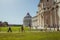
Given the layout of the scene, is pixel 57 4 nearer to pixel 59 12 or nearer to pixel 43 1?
pixel 59 12

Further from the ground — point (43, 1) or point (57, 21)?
point (43, 1)

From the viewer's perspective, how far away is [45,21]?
10688 cm

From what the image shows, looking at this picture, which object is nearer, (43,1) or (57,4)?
(57,4)

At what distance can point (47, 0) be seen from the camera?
11606cm

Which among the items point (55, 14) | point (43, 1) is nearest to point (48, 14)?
point (55, 14)

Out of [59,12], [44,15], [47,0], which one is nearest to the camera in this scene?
[59,12]

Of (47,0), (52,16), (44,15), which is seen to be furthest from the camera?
(47,0)

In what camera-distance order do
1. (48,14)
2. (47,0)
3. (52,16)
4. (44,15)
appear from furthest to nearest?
1. (47,0)
2. (44,15)
3. (48,14)
4. (52,16)

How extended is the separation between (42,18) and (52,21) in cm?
2137

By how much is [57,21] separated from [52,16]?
767 centimetres

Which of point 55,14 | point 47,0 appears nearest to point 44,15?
point 47,0

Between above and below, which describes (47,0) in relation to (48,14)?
above

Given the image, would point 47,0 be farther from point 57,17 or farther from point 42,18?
point 57,17

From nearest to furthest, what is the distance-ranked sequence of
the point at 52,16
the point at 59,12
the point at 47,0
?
the point at 59,12 → the point at 52,16 → the point at 47,0
